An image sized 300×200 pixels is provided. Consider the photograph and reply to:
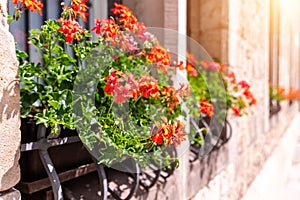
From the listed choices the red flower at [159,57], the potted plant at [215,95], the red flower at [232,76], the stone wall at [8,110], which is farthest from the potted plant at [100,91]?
the red flower at [232,76]

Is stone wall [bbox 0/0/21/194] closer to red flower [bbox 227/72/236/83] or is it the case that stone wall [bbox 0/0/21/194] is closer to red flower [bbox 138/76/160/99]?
red flower [bbox 138/76/160/99]

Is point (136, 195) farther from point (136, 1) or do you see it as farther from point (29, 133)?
point (136, 1)

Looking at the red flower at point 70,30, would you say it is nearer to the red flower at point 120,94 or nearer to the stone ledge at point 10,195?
the red flower at point 120,94

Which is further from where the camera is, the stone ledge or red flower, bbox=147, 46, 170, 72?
red flower, bbox=147, 46, 170, 72

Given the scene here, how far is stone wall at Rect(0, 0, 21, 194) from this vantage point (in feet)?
2.87

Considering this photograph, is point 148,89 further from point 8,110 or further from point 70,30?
point 8,110

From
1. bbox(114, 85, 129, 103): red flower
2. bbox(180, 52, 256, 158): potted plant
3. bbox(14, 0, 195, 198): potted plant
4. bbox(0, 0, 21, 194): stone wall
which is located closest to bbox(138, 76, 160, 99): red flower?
bbox(14, 0, 195, 198): potted plant

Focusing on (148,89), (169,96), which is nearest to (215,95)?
(169,96)

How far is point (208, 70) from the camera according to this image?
8.41 ft

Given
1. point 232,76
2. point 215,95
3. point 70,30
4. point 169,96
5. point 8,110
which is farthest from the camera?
point 232,76

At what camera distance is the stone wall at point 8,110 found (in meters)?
0.87

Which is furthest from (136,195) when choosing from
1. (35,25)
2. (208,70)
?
(208,70)

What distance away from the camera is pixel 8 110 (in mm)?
897

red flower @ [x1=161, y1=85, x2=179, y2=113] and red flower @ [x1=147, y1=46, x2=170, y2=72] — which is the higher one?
red flower @ [x1=147, y1=46, x2=170, y2=72]
